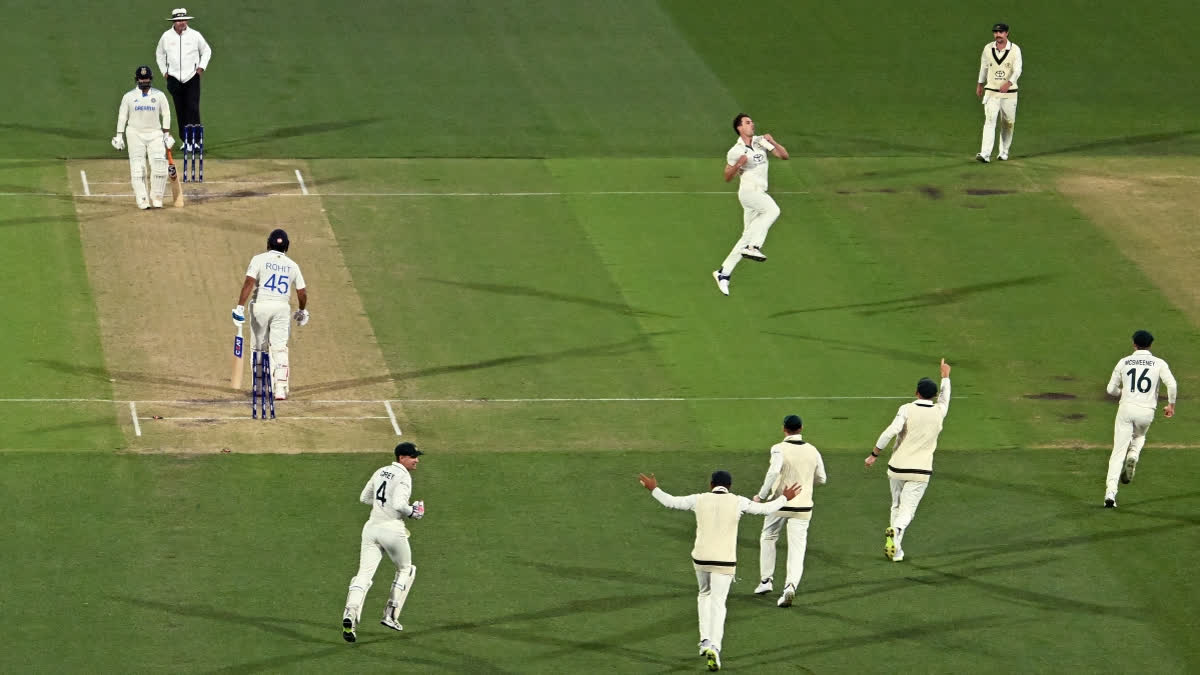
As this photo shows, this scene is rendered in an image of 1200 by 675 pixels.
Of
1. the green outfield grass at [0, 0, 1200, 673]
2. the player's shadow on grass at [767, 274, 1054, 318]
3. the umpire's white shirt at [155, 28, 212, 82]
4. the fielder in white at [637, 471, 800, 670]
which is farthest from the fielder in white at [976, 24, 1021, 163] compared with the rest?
the fielder in white at [637, 471, 800, 670]

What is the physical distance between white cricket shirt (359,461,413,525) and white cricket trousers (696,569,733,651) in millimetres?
3498

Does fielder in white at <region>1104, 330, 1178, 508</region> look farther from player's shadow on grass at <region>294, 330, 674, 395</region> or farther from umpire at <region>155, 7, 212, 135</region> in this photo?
umpire at <region>155, 7, 212, 135</region>

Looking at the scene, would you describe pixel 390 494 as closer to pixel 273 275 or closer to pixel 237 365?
pixel 273 275

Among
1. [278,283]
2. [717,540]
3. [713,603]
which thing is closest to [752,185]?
[278,283]

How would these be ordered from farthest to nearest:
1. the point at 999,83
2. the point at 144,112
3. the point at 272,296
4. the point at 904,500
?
the point at 999,83, the point at 144,112, the point at 272,296, the point at 904,500

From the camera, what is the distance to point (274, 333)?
1389 inches

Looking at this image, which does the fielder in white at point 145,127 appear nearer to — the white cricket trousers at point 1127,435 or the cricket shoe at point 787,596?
the cricket shoe at point 787,596

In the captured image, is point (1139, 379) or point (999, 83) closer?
point (1139, 379)

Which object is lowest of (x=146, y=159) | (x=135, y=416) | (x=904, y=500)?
(x=904, y=500)

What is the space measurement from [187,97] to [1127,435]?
20.8m

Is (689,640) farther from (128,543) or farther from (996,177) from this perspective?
(996,177)

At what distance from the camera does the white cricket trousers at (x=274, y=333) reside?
3506 cm

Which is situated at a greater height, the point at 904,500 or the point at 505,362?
the point at 505,362

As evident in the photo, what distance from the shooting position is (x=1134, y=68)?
2245 inches
